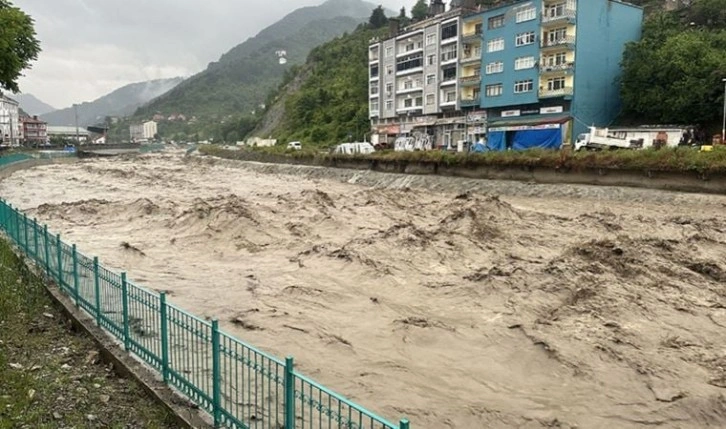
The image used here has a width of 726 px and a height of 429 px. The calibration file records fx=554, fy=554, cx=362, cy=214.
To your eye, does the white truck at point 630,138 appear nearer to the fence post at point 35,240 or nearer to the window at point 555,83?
the window at point 555,83

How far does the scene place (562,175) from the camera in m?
34.7

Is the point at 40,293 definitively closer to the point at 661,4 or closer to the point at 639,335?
the point at 639,335

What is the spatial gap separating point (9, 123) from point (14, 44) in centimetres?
10740

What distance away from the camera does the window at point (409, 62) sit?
239 ft

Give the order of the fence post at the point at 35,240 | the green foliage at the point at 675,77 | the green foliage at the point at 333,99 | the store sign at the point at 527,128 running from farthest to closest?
the green foliage at the point at 333,99 < the store sign at the point at 527,128 < the green foliage at the point at 675,77 < the fence post at the point at 35,240

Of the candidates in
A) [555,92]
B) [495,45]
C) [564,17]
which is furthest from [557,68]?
[495,45]

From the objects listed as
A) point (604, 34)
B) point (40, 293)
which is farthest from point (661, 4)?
point (40, 293)

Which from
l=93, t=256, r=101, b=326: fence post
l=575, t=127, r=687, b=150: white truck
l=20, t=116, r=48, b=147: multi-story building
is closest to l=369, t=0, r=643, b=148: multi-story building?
l=575, t=127, r=687, b=150: white truck

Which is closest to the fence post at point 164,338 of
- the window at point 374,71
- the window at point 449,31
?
the window at point 449,31

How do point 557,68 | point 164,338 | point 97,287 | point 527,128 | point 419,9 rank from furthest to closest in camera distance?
point 419,9 → point 527,128 → point 557,68 → point 97,287 → point 164,338

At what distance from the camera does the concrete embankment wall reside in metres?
28.4

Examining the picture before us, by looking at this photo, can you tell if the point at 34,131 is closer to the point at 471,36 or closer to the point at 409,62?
the point at 409,62

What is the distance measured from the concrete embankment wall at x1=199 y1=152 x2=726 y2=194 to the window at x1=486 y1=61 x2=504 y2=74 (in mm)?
20765

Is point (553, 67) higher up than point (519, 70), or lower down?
lower down
